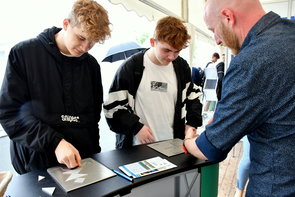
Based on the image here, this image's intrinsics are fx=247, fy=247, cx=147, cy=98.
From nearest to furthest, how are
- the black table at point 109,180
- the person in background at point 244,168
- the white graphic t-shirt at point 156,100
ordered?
the black table at point 109,180
the white graphic t-shirt at point 156,100
the person in background at point 244,168

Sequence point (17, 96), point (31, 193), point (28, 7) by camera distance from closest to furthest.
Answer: point (31, 193)
point (17, 96)
point (28, 7)

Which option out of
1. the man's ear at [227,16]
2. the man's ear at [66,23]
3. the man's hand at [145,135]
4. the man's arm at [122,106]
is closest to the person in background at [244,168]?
the man's hand at [145,135]

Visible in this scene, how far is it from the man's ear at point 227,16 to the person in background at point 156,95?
0.48 meters

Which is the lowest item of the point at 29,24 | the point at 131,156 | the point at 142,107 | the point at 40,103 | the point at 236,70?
the point at 131,156

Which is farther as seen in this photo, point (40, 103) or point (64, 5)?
point (64, 5)

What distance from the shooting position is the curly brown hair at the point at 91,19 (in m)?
1.01

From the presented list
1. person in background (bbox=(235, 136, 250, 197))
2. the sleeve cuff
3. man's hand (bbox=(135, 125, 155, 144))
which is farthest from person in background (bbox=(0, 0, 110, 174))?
person in background (bbox=(235, 136, 250, 197))

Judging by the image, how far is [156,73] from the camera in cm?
146

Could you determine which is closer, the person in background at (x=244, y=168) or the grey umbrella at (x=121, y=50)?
the person in background at (x=244, y=168)

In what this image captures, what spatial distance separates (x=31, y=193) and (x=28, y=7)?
149 centimetres

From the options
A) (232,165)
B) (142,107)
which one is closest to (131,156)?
(142,107)

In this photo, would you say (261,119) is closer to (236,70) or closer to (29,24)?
(236,70)

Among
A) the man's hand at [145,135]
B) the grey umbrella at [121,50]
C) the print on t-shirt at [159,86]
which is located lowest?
the man's hand at [145,135]

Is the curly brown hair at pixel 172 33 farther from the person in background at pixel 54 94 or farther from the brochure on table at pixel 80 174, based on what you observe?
the brochure on table at pixel 80 174
